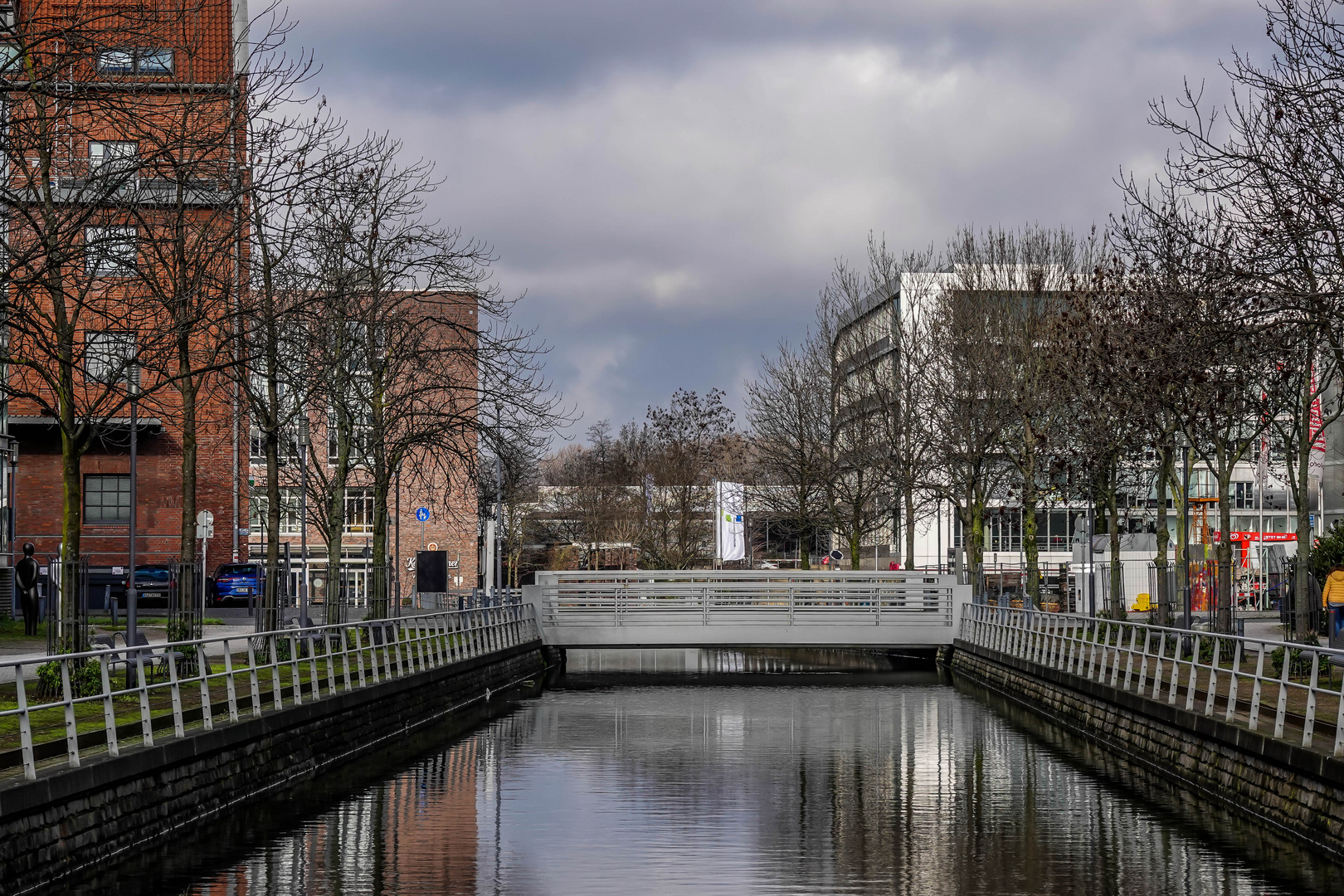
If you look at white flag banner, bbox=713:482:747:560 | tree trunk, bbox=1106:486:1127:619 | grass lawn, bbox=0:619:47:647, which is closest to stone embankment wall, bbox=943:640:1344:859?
tree trunk, bbox=1106:486:1127:619

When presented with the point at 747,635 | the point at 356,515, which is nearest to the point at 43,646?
the point at 747,635

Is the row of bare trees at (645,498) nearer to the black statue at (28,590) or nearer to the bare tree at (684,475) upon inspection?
the bare tree at (684,475)

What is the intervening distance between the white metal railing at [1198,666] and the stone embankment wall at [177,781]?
10083 millimetres

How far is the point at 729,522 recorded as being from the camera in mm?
61594

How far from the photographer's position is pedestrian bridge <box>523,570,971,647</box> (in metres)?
45.5

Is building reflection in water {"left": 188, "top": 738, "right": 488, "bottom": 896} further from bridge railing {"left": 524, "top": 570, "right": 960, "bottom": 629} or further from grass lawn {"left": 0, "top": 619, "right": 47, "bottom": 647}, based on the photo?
bridge railing {"left": 524, "top": 570, "right": 960, "bottom": 629}

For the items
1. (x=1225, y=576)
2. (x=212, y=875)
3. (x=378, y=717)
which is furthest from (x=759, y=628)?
(x=212, y=875)

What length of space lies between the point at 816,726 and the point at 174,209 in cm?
1308

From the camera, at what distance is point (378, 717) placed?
84.2ft

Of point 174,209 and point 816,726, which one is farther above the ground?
point 174,209

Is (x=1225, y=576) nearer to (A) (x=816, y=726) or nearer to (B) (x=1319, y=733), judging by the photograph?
(A) (x=816, y=726)

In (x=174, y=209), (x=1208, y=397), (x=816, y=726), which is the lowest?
(x=816, y=726)

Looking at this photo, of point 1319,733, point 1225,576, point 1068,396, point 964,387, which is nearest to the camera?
point 1319,733

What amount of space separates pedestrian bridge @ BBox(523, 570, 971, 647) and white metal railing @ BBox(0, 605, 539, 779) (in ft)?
29.3
